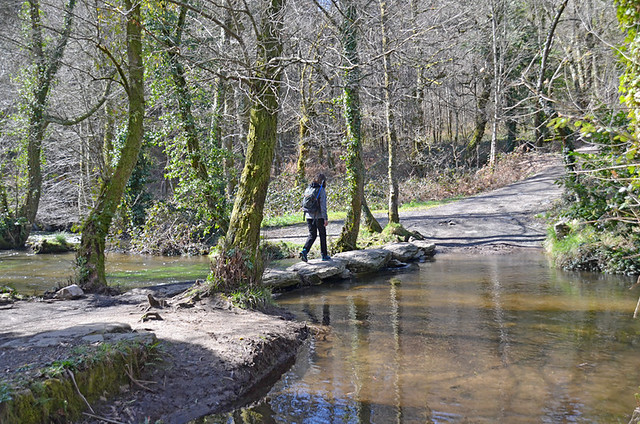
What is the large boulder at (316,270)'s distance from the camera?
39.0ft

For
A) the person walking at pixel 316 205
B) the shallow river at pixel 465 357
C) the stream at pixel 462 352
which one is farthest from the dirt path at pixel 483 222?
the shallow river at pixel 465 357

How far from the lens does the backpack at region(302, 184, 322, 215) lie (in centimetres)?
1205

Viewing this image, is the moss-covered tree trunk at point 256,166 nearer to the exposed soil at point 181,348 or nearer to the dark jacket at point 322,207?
the exposed soil at point 181,348

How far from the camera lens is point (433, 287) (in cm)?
1113

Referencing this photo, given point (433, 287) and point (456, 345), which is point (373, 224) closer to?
point (433, 287)

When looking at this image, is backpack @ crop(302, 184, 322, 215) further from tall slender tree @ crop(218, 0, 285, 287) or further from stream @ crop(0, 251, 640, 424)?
tall slender tree @ crop(218, 0, 285, 287)

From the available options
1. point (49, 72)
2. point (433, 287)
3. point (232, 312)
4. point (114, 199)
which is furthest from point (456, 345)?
point (49, 72)

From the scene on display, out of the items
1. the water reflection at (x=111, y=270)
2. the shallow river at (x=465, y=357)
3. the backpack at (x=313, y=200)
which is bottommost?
the shallow river at (x=465, y=357)

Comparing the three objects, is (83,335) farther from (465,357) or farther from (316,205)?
(316,205)

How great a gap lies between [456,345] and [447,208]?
15711mm

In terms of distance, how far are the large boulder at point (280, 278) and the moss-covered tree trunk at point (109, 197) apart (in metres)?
3.22

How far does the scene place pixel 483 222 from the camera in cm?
1966

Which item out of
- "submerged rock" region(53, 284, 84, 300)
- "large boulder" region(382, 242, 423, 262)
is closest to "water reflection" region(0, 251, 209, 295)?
"submerged rock" region(53, 284, 84, 300)

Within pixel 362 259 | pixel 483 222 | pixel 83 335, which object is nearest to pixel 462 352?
pixel 83 335
